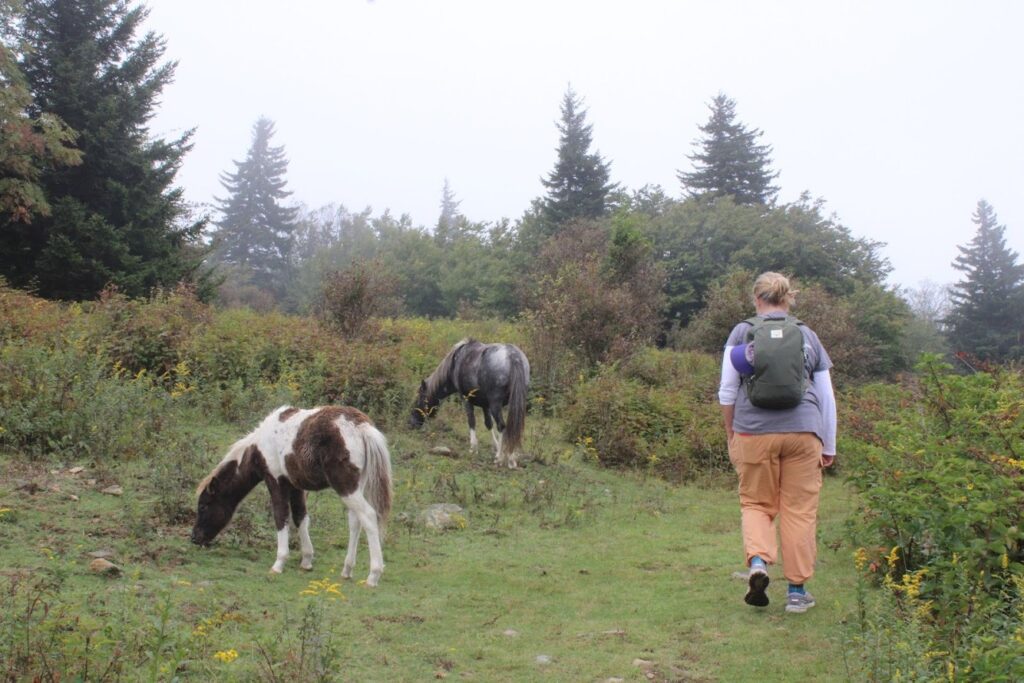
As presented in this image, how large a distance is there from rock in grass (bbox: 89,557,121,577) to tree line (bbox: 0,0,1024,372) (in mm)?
11380

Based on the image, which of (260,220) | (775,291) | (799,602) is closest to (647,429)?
(799,602)

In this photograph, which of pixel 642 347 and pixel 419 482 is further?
pixel 642 347

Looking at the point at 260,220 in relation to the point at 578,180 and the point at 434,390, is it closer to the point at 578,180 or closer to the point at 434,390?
the point at 578,180

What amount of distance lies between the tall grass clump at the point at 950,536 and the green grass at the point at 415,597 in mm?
584

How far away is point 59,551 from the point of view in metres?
5.58

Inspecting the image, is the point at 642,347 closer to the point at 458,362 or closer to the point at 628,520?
the point at 458,362

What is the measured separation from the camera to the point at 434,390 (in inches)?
478

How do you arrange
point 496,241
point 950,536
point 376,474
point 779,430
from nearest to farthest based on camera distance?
point 950,536 < point 779,430 < point 376,474 < point 496,241

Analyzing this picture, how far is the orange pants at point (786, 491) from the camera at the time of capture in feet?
16.6

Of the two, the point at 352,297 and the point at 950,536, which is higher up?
the point at 352,297

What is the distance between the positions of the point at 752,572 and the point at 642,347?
13.5m

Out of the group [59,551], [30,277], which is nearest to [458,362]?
[59,551]

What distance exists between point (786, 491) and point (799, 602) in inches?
29.1

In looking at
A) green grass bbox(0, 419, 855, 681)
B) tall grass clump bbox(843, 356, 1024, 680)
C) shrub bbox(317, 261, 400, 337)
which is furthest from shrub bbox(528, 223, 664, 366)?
tall grass clump bbox(843, 356, 1024, 680)
